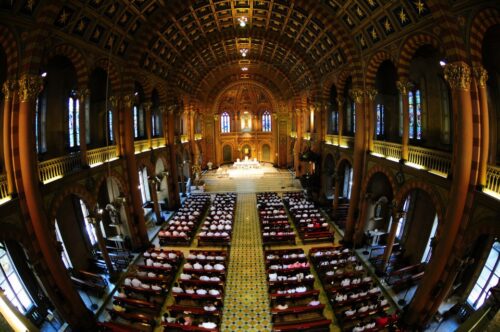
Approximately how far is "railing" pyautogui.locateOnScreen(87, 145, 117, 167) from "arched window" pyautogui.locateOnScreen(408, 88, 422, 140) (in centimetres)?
1751

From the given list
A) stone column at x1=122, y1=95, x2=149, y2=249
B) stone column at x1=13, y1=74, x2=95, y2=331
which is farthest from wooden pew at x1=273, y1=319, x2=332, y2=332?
stone column at x1=122, y1=95, x2=149, y2=249

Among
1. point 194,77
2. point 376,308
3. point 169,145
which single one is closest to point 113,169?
point 169,145

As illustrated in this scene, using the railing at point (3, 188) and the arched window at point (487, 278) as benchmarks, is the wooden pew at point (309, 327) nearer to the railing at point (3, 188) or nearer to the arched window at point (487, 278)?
the arched window at point (487, 278)

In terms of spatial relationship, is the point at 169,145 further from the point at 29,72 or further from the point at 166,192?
the point at 29,72

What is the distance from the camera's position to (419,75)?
17.0 metres

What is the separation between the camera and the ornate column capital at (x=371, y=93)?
17500mm

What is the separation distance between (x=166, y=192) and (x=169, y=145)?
439 centimetres

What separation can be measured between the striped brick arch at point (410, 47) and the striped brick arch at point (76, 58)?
1540 cm

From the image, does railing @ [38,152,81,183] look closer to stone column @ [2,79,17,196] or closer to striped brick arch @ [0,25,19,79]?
stone column @ [2,79,17,196]

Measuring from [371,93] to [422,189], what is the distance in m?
6.96

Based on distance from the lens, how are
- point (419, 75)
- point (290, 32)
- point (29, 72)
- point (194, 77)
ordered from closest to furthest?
point (29, 72), point (419, 75), point (290, 32), point (194, 77)

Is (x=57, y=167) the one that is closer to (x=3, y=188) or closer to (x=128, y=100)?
(x=3, y=188)

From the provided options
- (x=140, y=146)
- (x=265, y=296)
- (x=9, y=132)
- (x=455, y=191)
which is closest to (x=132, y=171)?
(x=140, y=146)

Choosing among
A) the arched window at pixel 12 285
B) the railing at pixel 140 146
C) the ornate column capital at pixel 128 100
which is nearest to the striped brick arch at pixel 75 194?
the arched window at pixel 12 285
